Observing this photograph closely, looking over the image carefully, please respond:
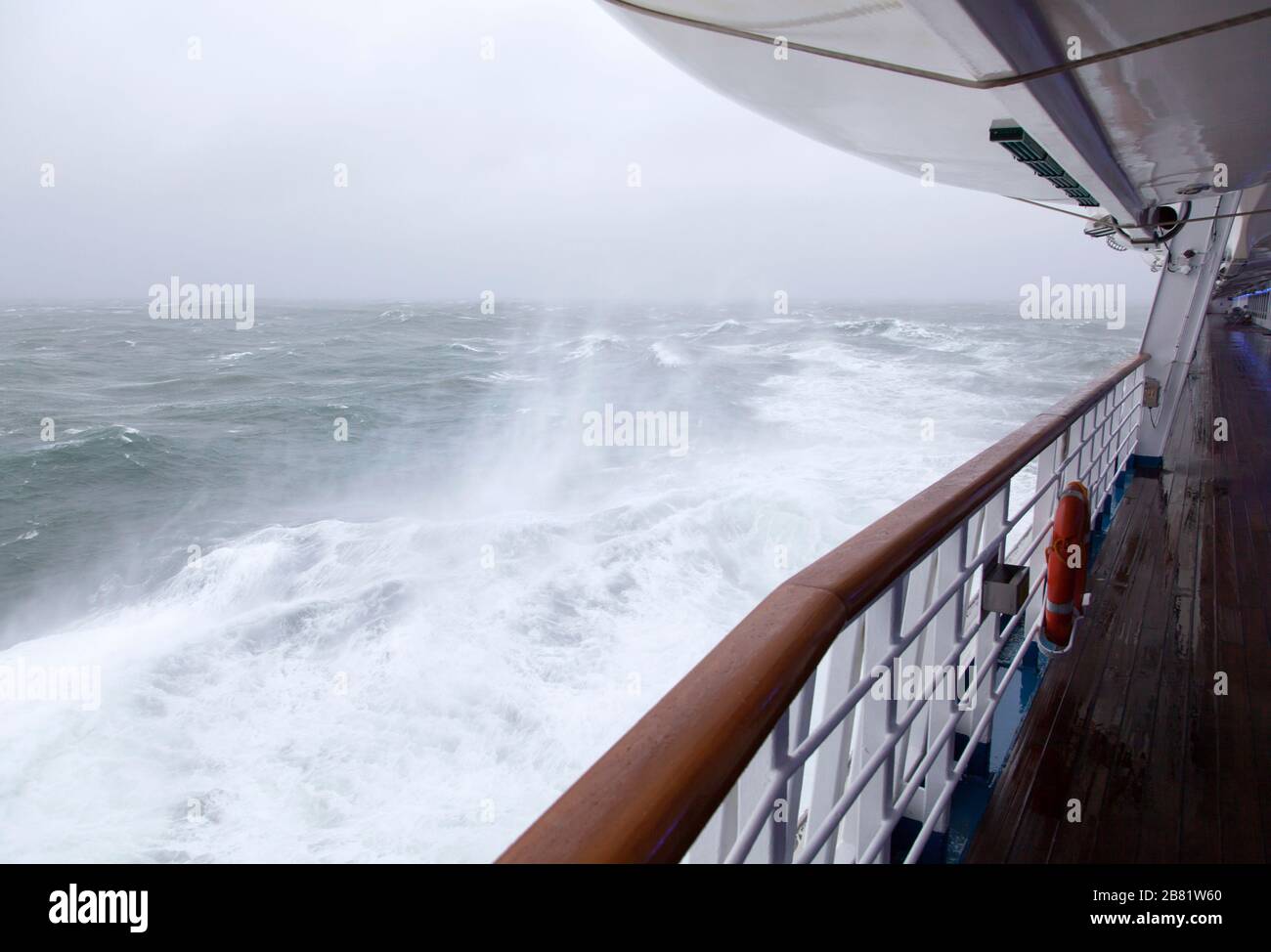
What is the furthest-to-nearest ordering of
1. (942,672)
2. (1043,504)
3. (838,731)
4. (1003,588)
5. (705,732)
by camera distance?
1. (1043,504)
2. (1003,588)
3. (942,672)
4. (838,731)
5. (705,732)

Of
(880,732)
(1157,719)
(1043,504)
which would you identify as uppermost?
(1043,504)

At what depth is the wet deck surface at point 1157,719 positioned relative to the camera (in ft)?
3.82

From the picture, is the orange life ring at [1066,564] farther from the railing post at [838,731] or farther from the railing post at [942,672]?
the railing post at [838,731]

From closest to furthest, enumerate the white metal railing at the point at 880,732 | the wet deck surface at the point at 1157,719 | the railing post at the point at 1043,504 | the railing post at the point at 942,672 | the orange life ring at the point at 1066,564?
the white metal railing at the point at 880,732, the railing post at the point at 942,672, the wet deck surface at the point at 1157,719, the orange life ring at the point at 1066,564, the railing post at the point at 1043,504

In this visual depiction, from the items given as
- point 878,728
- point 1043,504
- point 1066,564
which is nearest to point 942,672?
point 878,728

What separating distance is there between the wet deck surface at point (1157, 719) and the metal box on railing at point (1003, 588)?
1.04ft

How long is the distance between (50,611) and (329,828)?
522 centimetres

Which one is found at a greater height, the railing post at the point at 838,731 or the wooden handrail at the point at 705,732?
the wooden handrail at the point at 705,732

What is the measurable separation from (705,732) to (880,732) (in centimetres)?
52

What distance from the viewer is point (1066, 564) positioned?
1.55 m

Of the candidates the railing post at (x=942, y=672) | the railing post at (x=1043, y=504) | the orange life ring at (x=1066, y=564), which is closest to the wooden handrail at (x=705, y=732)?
the railing post at (x=942, y=672)

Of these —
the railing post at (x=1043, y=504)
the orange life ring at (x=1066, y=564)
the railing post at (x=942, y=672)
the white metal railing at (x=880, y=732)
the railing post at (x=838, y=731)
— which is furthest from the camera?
the railing post at (x=1043, y=504)

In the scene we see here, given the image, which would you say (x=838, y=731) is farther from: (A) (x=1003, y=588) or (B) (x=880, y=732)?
(A) (x=1003, y=588)

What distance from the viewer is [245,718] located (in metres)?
4.25
